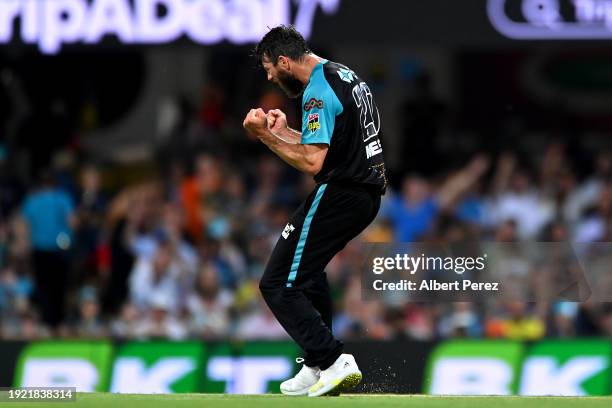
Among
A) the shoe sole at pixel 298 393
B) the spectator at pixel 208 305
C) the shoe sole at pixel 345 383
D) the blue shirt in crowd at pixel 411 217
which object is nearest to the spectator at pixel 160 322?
the spectator at pixel 208 305

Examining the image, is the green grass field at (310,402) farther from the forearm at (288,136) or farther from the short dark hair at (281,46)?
the short dark hair at (281,46)

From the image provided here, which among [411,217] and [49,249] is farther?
[49,249]

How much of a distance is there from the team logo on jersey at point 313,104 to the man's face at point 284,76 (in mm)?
289

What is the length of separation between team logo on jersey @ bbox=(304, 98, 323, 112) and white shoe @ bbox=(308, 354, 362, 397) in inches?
55.5

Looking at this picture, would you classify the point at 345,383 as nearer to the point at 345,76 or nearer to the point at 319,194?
the point at 319,194

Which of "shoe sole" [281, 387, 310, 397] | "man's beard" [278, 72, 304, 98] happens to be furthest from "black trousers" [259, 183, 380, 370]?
"man's beard" [278, 72, 304, 98]

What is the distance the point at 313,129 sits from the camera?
802 cm

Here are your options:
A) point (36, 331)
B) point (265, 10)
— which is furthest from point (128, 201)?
point (265, 10)

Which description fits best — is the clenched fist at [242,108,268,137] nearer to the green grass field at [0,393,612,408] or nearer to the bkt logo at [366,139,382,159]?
the bkt logo at [366,139,382,159]

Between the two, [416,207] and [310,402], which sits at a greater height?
[416,207]

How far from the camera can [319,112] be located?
8016mm

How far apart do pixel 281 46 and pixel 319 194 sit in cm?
85

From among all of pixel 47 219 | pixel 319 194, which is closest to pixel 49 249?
pixel 47 219

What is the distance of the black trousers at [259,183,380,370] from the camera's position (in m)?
8.20
